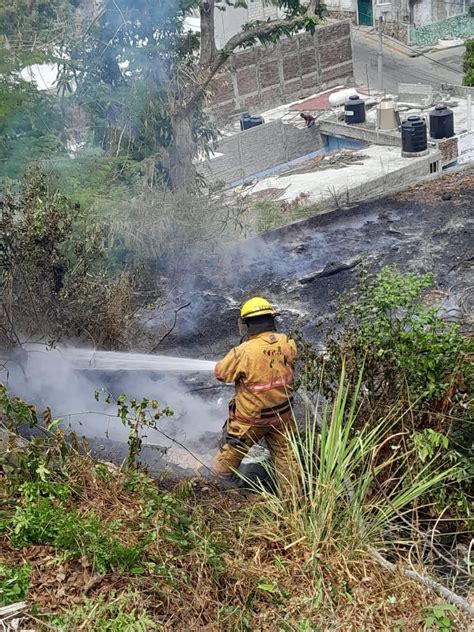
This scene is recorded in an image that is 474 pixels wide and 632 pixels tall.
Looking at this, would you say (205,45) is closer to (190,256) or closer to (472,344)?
(190,256)

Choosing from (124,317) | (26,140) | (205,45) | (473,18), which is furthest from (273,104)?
(124,317)

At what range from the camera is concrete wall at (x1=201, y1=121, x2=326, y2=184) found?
2302 cm

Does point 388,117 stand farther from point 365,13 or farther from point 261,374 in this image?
point 365,13

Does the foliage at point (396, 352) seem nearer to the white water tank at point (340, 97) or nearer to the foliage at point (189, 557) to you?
the foliage at point (189, 557)

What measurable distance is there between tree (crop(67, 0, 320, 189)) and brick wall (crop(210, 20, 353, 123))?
18825mm

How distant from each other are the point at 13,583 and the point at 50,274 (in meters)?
4.27

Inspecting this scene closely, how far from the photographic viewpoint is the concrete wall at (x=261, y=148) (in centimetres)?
2302

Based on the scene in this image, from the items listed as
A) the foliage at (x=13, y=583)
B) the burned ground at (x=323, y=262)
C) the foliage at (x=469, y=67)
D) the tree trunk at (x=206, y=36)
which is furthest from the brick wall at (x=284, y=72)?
the foliage at (x=13, y=583)

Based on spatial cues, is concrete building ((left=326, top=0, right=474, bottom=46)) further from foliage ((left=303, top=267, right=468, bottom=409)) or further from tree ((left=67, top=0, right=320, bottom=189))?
foliage ((left=303, top=267, right=468, bottom=409))

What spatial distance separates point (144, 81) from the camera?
12219mm

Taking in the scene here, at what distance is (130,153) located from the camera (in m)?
12.2

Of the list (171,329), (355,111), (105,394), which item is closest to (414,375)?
(105,394)

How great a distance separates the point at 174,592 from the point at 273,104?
32179 millimetres

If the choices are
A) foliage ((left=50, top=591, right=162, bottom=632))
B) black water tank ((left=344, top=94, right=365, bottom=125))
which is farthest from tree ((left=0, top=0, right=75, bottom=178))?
black water tank ((left=344, top=94, right=365, bottom=125))
